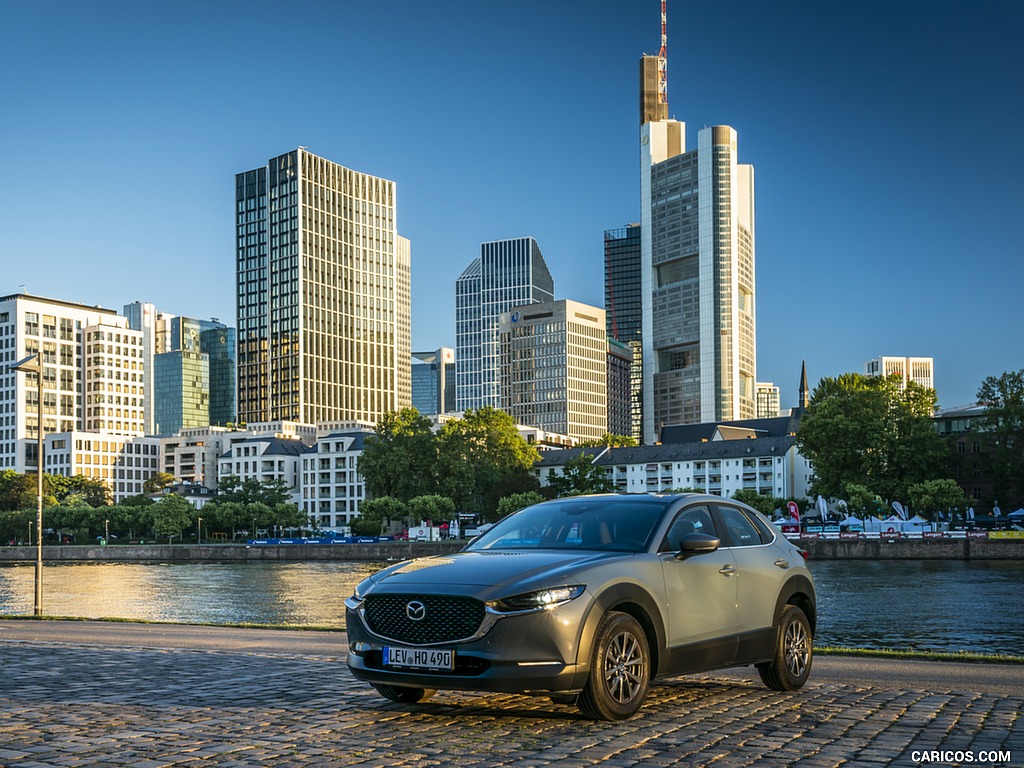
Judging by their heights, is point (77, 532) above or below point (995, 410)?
below

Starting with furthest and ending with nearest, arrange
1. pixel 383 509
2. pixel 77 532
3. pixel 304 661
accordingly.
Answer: pixel 77 532 < pixel 383 509 < pixel 304 661

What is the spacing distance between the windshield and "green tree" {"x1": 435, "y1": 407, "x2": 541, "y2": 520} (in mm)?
129543

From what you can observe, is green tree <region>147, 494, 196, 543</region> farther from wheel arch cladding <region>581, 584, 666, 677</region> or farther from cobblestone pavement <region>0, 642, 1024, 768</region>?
wheel arch cladding <region>581, 584, 666, 677</region>

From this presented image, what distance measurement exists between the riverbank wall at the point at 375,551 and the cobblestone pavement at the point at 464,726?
8684 cm

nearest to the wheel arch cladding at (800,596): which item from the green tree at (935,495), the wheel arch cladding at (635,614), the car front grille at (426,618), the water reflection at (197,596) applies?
the wheel arch cladding at (635,614)

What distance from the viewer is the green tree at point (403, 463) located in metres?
145

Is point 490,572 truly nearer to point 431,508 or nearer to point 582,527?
point 582,527

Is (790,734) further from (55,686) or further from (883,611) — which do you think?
(883,611)

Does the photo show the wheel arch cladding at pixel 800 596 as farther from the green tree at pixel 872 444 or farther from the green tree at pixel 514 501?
the green tree at pixel 514 501

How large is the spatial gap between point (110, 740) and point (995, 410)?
5057 inches

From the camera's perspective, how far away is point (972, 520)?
117062 millimetres

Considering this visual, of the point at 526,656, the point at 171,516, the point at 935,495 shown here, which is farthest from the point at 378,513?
the point at 526,656

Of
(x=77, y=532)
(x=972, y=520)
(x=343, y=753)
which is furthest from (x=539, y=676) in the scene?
(x=77, y=532)

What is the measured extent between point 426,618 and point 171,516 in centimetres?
14053
